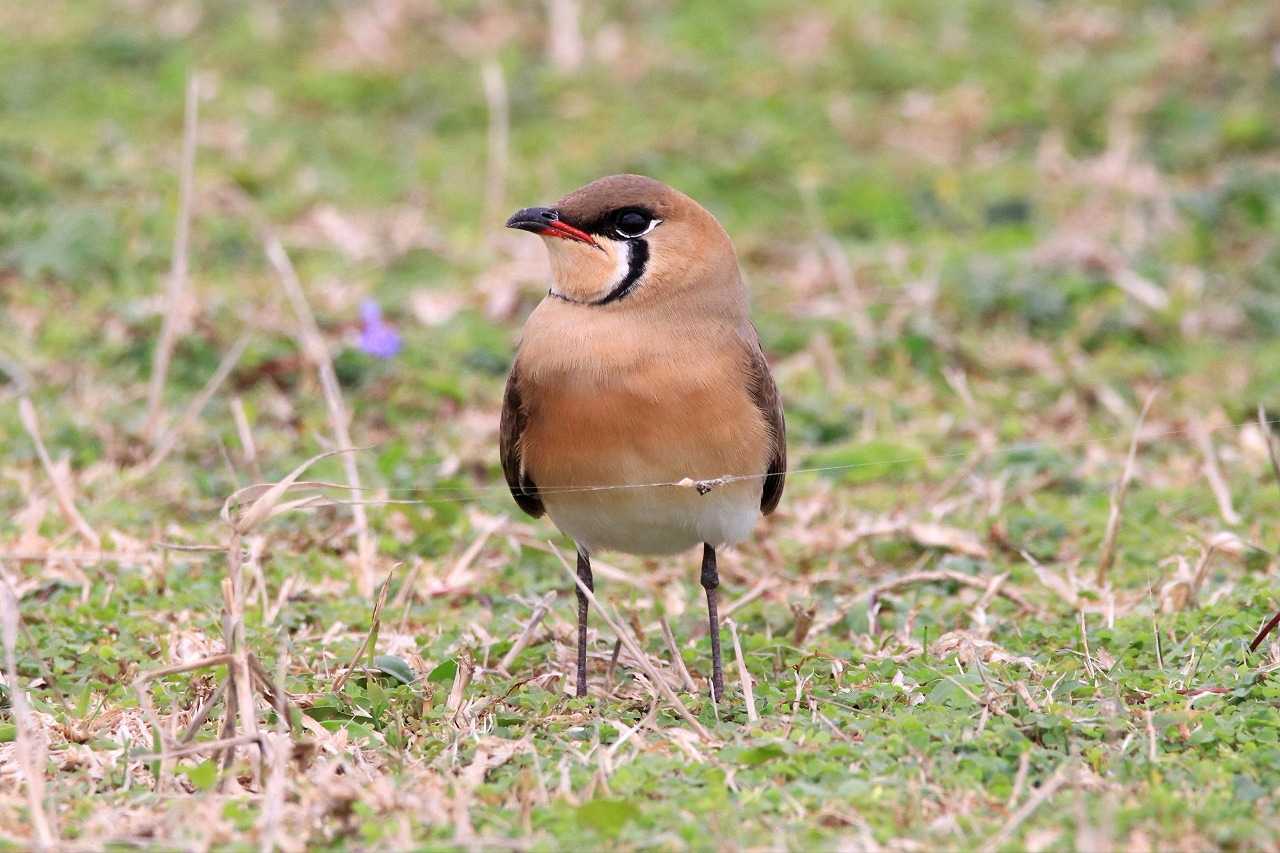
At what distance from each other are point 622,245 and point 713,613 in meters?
A: 0.98

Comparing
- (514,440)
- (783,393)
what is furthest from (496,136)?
(514,440)

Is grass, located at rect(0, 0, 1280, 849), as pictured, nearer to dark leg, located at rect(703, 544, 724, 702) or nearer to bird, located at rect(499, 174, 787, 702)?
dark leg, located at rect(703, 544, 724, 702)

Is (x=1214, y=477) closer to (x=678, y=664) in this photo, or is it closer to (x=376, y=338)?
(x=678, y=664)

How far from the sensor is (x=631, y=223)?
186 inches

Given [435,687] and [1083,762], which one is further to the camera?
[435,687]

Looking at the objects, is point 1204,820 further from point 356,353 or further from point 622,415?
point 356,353

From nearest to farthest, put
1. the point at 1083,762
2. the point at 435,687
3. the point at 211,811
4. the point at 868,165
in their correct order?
the point at 211,811 < the point at 1083,762 < the point at 435,687 < the point at 868,165

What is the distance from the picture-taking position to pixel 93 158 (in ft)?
28.1

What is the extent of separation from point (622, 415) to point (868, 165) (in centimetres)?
505

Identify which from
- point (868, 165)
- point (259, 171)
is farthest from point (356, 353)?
point (868, 165)

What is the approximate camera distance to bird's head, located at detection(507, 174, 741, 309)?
4641 mm

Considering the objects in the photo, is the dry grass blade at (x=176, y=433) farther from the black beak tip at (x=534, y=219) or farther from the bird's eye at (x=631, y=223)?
the bird's eye at (x=631, y=223)

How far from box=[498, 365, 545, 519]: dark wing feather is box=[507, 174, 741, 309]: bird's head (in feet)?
0.93

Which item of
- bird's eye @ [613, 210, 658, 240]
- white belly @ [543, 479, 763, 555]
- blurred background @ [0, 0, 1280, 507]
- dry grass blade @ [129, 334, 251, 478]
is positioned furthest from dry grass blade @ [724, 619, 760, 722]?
dry grass blade @ [129, 334, 251, 478]
